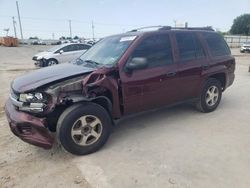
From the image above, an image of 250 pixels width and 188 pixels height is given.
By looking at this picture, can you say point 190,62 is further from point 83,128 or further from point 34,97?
point 34,97

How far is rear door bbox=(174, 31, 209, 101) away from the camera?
454 centimetres

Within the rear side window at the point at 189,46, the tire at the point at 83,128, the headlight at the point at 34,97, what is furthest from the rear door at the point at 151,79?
the headlight at the point at 34,97

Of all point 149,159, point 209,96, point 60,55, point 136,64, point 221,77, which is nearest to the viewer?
point 149,159

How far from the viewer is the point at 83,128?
3512mm

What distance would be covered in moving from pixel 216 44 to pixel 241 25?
82404 mm

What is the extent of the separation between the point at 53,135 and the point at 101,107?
2.56 feet

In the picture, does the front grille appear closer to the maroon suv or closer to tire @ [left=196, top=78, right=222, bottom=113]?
the maroon suv

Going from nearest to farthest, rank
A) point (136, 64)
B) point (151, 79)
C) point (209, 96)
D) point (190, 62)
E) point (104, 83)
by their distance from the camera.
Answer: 1. point (104, 83)
2. point (136, 64)
3. point (151, 79)
4. point (190, 62)
5. point (209, 96)

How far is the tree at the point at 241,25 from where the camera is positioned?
75.7 m

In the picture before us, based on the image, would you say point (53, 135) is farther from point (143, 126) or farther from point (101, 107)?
point (143, 126)

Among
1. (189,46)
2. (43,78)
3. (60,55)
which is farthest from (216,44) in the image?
(60,55)

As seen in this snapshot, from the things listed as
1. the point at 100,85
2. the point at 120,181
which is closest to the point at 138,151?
the point at 120,181

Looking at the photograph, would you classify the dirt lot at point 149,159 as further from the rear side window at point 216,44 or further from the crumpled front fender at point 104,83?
the rear side window at point 216,44

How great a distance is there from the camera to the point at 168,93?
4430 mm
